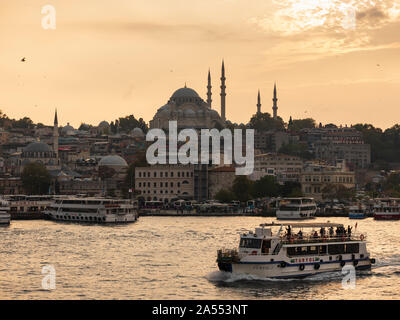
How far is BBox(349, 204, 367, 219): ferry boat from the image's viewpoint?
233 feet

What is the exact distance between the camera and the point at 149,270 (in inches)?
1266

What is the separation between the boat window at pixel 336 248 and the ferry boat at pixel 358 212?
39249 mm

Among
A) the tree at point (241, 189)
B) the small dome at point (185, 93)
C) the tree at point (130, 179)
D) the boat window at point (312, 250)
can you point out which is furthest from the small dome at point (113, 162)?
the boat window at point (312, 250)

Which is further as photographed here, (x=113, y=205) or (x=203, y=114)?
(x=203, y=114)

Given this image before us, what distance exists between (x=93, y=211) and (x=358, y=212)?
834 inches

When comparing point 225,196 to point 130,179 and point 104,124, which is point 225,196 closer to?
point 130,179

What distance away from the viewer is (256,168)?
10356 cm

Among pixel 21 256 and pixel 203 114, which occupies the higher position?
pixel 203 114

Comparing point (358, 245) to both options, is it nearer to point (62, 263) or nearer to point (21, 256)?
point (62, 263)

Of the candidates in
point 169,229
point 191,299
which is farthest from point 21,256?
point 169,229

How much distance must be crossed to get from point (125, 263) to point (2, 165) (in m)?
76.0

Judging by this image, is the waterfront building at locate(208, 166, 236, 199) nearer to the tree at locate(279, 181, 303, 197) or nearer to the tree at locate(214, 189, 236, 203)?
the tree at locate(214, 189, 236, 203)

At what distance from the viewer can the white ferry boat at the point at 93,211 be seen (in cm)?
6059

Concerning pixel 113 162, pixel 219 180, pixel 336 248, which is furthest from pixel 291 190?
pixel 336 248
